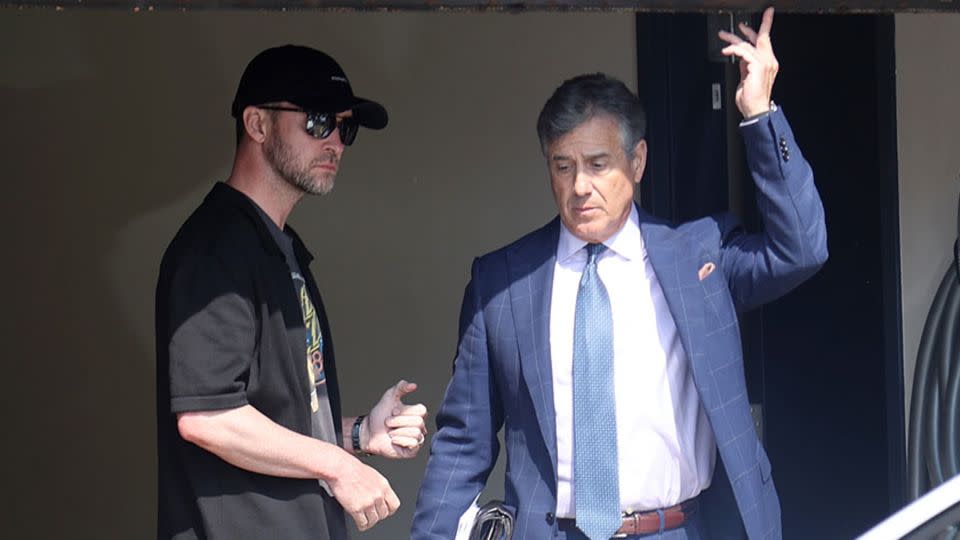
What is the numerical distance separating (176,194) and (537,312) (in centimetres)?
286

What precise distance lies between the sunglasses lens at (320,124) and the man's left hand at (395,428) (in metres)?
0.57

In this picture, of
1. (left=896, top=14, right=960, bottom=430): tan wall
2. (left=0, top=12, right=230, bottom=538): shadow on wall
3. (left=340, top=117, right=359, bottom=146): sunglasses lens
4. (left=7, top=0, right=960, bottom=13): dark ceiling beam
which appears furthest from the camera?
(left=0, top=12, right=230, bottom=538): shadow on wall

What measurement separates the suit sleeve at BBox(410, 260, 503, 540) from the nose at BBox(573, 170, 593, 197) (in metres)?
0.33

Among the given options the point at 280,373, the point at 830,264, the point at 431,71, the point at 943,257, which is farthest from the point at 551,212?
the point at 280,373

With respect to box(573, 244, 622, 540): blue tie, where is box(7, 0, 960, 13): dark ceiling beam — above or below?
above

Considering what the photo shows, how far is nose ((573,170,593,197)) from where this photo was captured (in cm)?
342

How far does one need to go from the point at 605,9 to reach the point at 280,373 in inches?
38.6

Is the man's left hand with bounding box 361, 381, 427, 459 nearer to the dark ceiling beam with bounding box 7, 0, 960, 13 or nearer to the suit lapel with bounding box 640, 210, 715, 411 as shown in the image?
the suit lapel with bounding box 640, 210, 715, 411

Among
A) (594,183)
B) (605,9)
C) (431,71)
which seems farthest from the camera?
(431,71)

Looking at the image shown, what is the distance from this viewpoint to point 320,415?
332cm

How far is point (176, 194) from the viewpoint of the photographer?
19.6 feet

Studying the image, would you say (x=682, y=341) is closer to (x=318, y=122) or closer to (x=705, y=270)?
(x=705, y=270)

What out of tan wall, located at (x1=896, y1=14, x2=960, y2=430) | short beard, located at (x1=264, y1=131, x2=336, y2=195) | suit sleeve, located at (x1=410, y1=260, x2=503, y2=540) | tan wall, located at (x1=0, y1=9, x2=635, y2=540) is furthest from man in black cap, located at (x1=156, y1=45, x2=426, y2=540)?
tan wall, located at (x1=0, y1=9, x2=635, y2=540)

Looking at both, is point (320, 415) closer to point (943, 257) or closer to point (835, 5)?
point (835, 5)
